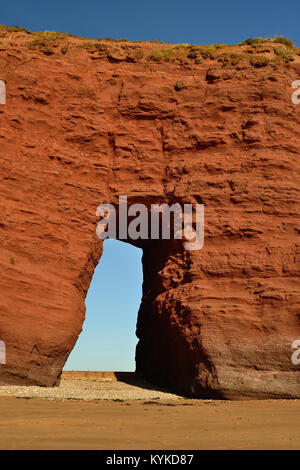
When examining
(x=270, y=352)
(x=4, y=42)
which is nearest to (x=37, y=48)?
(x=4, y=42)

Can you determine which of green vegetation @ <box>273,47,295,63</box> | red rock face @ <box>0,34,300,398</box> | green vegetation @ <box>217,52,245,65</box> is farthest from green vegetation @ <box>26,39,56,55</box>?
green vegetation @ <box>273,47,295,63</box>

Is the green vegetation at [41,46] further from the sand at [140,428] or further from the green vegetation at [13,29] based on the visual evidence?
the sand at [140,428]

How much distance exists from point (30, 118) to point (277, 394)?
1194cm

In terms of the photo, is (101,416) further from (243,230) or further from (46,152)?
(46,152)

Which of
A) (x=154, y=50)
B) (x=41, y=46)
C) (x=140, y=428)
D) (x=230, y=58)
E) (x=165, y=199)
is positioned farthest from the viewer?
(x=154, y=50)

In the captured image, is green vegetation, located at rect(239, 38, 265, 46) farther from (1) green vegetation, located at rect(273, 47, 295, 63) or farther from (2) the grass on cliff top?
(1) green vegetation, located at rect(273, 47, 295, 63)

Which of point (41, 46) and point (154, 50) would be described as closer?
point (41, 46)

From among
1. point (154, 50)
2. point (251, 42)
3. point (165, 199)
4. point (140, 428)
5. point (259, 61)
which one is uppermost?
point (251, 42)

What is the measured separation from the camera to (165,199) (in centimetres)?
1589

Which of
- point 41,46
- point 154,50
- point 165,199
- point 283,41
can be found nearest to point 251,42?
point 283,41

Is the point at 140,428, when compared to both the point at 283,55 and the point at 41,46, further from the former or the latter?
the point at 283,55

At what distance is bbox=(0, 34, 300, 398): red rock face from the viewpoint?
43.5 feet

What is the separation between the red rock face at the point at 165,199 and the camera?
1326 cm

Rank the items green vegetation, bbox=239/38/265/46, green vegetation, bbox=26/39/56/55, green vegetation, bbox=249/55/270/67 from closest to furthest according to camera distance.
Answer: green vegetation, bbox=26/39/56/55
green vegetation, bbox=249/55/270/67
green vegetation, bbox=239/38/265/46
